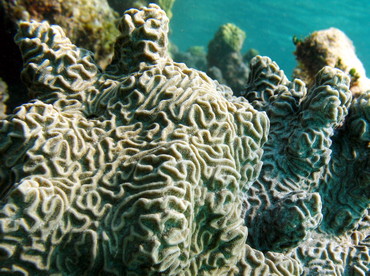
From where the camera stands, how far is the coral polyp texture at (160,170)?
211 cm

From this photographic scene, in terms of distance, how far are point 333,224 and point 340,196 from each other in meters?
0.38

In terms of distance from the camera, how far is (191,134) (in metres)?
2.55

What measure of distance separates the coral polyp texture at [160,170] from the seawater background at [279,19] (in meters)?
40.8

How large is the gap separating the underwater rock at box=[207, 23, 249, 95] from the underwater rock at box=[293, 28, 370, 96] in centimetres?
690

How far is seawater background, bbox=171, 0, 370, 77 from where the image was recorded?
38.7 meters

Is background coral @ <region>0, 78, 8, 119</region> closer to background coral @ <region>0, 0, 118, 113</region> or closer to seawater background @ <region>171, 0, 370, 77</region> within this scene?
background coral @ <region>0, 0, 118, 113</region>

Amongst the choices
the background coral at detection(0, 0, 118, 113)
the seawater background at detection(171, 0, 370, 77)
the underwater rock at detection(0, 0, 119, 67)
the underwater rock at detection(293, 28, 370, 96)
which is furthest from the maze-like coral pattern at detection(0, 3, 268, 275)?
the seawater background at detection(171, 0, 370, 77)

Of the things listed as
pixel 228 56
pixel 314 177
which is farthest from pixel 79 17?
pixel 228 56

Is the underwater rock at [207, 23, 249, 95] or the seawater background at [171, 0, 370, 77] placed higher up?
the seawater background at [171, 0, 370, 77]

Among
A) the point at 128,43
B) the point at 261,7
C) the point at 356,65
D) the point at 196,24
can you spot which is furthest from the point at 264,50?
the point at 128,43

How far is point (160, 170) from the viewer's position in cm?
224

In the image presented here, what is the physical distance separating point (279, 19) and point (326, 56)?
150ft

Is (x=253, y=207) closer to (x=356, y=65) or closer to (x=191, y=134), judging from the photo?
(x=191, y=134)

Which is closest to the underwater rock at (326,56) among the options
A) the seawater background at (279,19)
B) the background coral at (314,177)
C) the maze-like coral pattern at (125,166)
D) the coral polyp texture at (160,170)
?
the background coral at (314,177)
